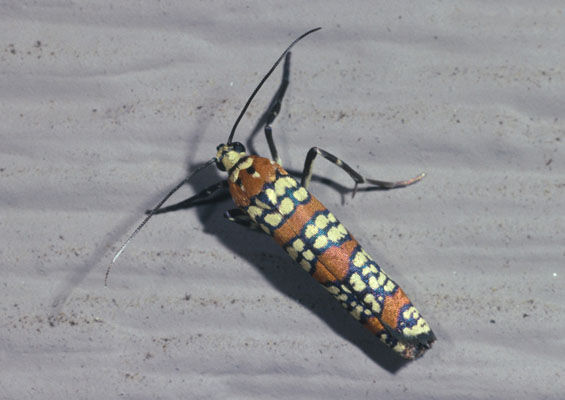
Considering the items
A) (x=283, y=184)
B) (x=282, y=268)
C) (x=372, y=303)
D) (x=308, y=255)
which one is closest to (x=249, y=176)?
(x=283, y=184)

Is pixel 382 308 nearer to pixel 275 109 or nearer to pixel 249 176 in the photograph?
pixel 249 176

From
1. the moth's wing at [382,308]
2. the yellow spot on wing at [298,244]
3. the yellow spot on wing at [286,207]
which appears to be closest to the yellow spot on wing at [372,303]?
the moth's wing at [382,308]

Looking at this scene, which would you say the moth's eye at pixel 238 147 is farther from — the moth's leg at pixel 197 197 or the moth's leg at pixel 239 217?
the moth's leg at pixel 239 217

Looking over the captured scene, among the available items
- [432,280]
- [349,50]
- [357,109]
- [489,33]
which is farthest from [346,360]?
[489,33]

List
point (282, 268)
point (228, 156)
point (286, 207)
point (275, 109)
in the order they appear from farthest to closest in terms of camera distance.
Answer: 1. point (282, 268)
2. point (275, 109)
3. point (228, 156)
4. point (286, 207)

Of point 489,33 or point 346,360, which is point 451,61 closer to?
point 489,33

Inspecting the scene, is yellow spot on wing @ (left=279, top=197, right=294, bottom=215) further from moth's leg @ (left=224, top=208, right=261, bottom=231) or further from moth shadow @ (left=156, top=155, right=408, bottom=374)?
moth shadow @ (left=156, top=155, right=408, bottom=374)

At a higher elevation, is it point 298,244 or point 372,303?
point 298,244
